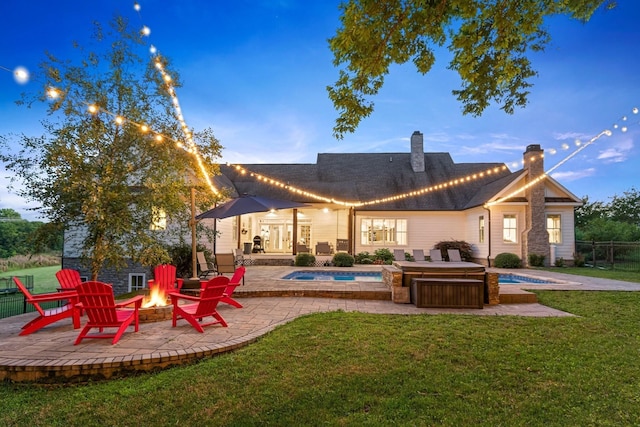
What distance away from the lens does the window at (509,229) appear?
16.5 meters

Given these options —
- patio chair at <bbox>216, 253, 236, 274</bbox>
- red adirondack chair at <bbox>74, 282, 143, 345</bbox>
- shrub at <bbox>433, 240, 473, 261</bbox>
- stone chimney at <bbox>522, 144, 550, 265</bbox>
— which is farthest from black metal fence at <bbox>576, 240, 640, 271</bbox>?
red adirondack chair at <bbox>74, 282, 143, 345</bbox>

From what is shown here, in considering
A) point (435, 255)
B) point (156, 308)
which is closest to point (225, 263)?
point (156, 308)

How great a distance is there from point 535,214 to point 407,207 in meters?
6.02

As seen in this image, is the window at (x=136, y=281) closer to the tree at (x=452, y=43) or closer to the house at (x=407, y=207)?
the house at (x=407, y=207)

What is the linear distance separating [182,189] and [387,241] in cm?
1349

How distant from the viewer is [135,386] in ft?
12.0

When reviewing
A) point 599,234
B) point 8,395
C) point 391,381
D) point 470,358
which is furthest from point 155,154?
point 599,234

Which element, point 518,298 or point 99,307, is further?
point 518,298

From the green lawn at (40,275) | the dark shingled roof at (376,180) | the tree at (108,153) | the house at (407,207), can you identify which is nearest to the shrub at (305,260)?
the house at (407,207)

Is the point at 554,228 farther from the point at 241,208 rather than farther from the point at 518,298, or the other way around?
the point at 241,208

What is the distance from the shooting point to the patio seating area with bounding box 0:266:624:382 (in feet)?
12.8

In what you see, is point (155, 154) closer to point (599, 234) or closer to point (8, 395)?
point (8, 395)

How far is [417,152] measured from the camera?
72.2ft

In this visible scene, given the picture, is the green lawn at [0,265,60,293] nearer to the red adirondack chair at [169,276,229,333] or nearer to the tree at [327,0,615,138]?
the red adirondack chair at [169,276,229,333]
